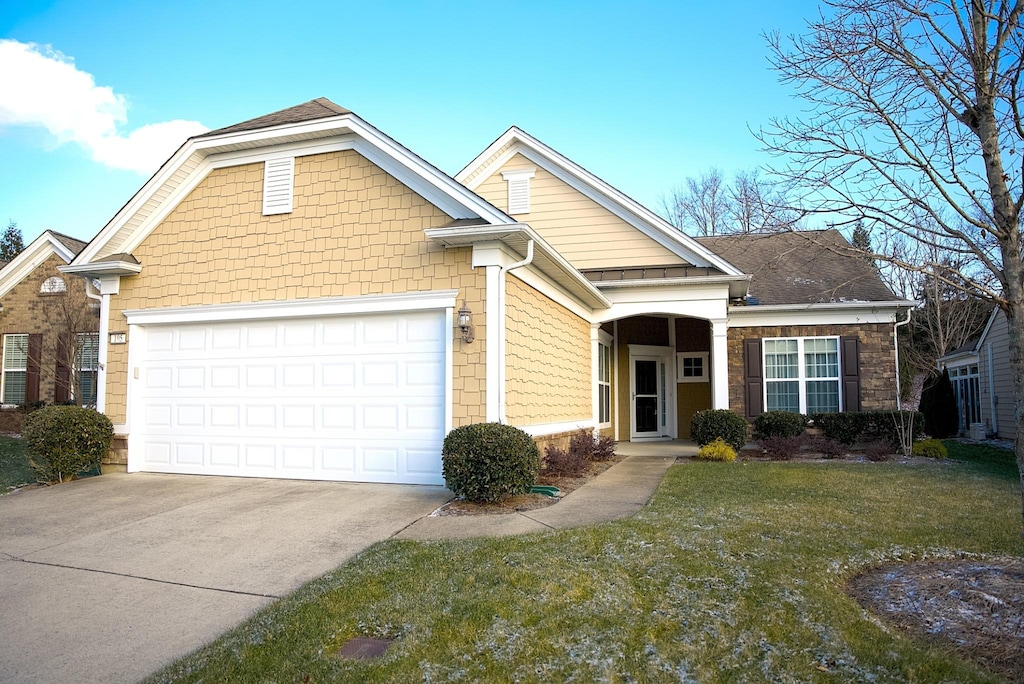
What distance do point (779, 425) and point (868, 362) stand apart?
2.66m

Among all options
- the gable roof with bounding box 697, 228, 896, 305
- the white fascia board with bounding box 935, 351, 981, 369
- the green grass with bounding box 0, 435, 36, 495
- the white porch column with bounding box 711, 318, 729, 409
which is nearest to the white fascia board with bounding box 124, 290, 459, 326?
the green grass with bounding box 0, 435, 36, 495

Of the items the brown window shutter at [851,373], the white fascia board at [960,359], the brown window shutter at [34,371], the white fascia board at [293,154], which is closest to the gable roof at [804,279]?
the brown window shutter at [851,373]

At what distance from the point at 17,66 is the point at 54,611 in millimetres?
13396

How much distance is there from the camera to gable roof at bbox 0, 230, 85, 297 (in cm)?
1883

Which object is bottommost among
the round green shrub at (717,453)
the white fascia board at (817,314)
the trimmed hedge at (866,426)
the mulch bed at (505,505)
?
the mulch bed at (505,505)

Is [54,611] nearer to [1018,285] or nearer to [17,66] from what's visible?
[1018,285]

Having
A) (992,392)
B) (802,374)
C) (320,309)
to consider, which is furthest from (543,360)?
(992,392)

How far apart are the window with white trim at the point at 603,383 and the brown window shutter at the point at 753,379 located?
3.01 m

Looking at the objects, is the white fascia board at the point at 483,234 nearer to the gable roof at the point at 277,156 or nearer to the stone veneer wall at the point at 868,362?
the gable roof at the point at 277,156

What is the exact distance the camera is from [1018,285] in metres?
4.87

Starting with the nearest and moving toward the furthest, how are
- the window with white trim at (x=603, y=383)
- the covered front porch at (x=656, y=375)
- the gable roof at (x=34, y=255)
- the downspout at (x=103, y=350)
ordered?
the downspout at (x=103, y=350) → the window with white trim at (x=603, y=383) → the covered front porch at (x=656, y=375) → the gable roof at (x=34, y=255)

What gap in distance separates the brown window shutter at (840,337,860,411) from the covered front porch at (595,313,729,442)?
9.54 ft

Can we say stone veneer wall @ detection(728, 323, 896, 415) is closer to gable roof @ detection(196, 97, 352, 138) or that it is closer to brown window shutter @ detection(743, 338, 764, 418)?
brown window shutter @ detection(743, 338, 764, 418)

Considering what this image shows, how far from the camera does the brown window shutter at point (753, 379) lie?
1534 cm
